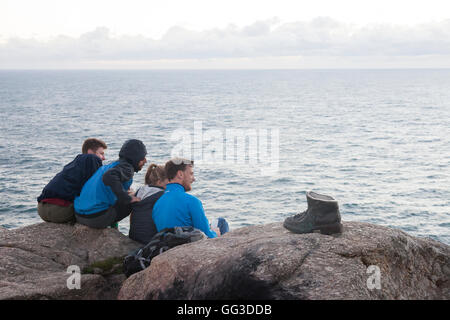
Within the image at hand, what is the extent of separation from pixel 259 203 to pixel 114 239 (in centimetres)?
3154

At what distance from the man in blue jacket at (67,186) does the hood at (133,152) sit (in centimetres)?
81

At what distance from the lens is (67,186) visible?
8.82 meters

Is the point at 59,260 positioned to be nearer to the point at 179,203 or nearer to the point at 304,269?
the point at 179,203

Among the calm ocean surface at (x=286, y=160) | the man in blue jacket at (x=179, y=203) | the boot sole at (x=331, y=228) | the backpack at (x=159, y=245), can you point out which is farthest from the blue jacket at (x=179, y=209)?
the calm ocean surface at (x=286, y=160)

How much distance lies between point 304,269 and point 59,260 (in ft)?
15.8

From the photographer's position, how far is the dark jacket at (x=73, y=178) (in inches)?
347

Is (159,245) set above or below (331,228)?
below

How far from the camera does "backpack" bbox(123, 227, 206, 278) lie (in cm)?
740

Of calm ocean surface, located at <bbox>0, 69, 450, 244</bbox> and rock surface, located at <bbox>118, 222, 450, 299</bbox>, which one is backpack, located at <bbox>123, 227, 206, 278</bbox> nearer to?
rock surface, located at <bbox>118, 222, 450, 299</bbox>

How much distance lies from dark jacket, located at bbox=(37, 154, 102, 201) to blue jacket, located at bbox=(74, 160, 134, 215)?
0.23 m

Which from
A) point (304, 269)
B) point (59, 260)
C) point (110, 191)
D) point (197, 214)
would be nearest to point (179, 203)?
point (197, 214)

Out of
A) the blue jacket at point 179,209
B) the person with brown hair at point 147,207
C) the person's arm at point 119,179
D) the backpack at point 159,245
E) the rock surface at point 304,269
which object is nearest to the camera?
the rock surface at point 304,269

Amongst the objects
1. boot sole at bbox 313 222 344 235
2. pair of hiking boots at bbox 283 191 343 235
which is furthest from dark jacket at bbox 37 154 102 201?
boot sole at bbox 313 222 344 235

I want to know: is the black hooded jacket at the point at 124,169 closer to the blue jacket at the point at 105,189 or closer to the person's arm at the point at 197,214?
the blue jacket at the point at 105,189
